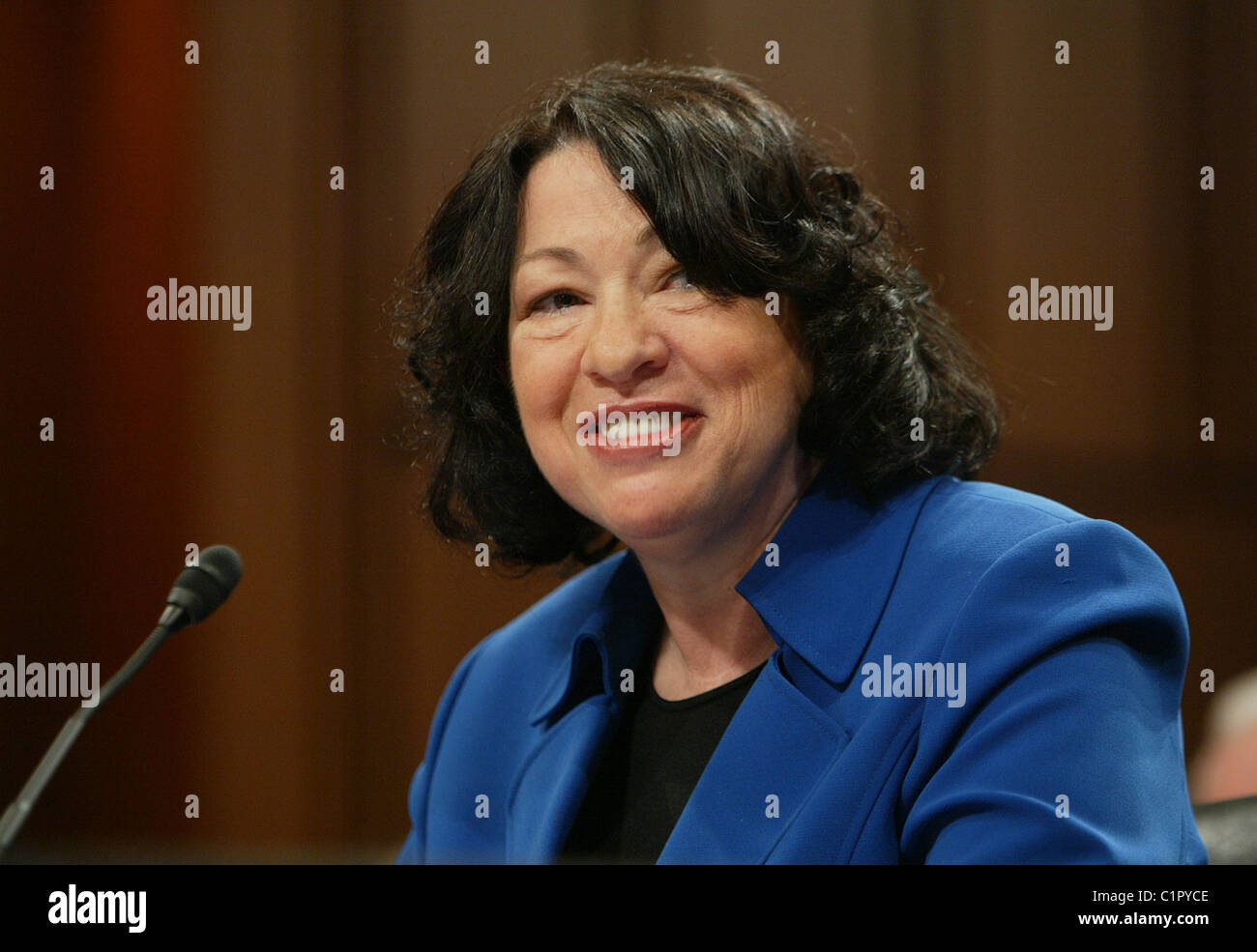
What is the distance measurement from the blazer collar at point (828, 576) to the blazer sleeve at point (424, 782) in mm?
225

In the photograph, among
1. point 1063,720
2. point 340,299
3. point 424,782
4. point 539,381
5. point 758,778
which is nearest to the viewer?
point 1063,720

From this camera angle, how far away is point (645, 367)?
4.68 ft

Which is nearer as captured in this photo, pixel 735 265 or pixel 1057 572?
pixel 1057 572

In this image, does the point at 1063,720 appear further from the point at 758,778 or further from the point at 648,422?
the point at 648,422

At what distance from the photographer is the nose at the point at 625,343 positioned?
1.40 m

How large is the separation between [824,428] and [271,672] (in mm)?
1020

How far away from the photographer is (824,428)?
1.51 metres

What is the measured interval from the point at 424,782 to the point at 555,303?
755 mm

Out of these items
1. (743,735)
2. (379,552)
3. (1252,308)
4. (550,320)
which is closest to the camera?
(743,735)

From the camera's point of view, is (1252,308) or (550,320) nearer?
(550,320)

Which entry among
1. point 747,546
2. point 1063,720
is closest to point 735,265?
point 747,546

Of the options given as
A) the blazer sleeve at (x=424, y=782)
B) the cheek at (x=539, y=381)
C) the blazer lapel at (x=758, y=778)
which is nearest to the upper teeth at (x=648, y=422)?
the cheek at (x=539, y=381)
